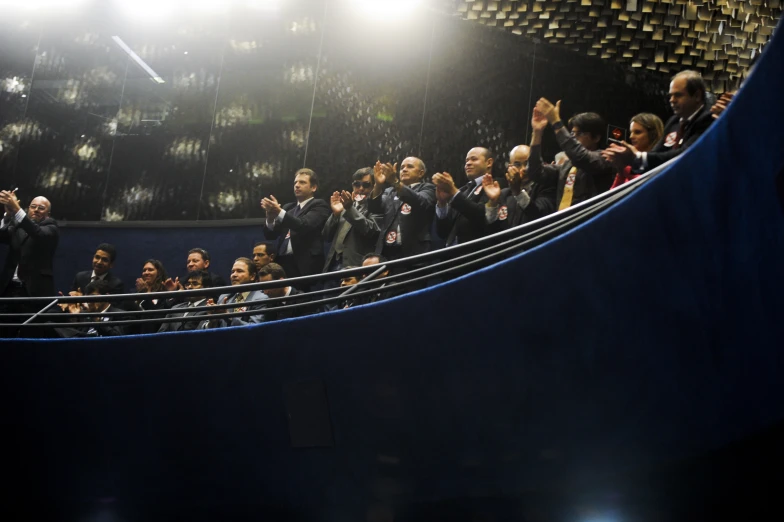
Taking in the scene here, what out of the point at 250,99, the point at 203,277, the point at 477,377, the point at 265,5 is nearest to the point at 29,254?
the point at 203,277

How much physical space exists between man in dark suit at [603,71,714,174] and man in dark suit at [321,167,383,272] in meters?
1.76

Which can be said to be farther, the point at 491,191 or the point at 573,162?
the point at 491,191

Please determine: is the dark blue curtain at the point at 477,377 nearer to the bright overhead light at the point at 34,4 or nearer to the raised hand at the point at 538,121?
the raised hand at the point at 538,121

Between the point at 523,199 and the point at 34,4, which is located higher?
the point at 34,4

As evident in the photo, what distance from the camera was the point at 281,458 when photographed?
4668 mm

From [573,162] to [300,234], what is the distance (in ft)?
6.76

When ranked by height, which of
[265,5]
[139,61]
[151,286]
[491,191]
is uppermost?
[265,5]

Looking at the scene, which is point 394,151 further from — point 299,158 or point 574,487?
point 574,487

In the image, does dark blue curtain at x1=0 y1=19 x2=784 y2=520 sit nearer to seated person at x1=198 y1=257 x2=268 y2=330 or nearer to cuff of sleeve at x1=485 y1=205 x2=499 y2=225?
seated person at x1=198 y1=257 x2=268 y2=330

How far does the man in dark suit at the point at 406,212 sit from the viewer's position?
5.05m

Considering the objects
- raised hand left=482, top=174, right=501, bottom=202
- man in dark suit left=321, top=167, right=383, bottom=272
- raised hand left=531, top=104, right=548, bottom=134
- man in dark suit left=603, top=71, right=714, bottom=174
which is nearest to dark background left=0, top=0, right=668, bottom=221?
man in dark suit left=321, top=167, right=383, bottom=272

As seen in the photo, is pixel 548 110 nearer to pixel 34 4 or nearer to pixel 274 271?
pixel 274 271

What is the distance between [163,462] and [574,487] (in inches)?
95.8

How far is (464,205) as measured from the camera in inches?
181
